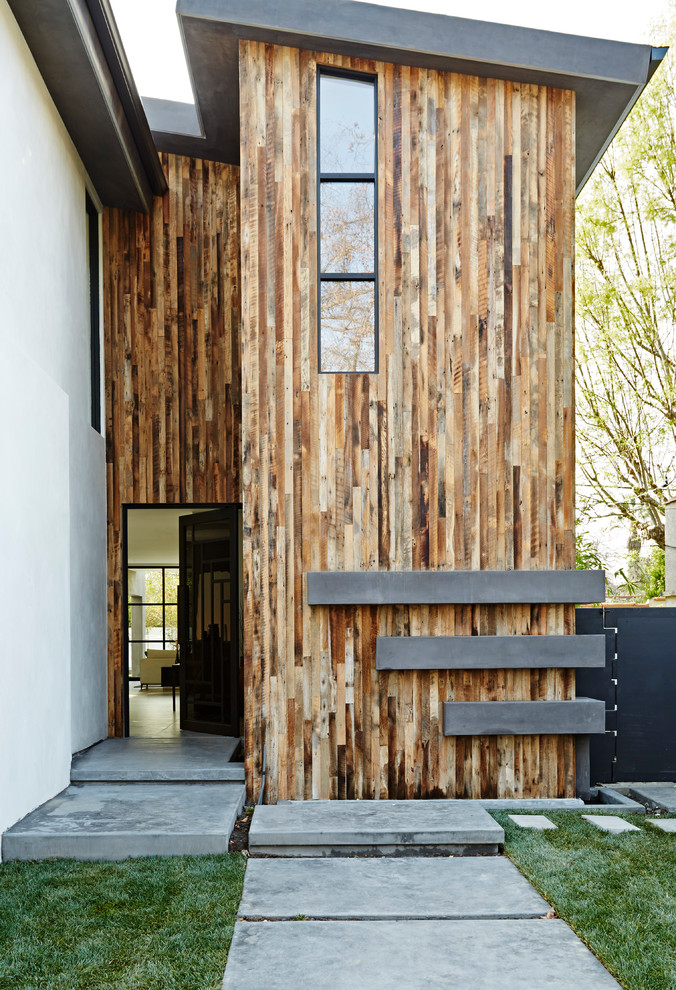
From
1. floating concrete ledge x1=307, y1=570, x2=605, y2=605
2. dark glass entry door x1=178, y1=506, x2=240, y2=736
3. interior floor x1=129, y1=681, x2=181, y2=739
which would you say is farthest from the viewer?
interior floor x1=129, y1=681, x2=181, y2=739

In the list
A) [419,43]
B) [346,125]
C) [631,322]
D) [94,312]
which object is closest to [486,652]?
[346,125]

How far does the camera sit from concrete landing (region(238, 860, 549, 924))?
3.79 meters

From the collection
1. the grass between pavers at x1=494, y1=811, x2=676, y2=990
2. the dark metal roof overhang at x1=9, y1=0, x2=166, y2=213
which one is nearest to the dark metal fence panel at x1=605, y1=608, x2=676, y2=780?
the grass between pavers at x1=494, y1=811, x2=676, y2=990

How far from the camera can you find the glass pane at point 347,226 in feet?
19.4

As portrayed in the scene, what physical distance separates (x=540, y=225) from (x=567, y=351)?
90 centimetres

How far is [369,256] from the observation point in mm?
5930

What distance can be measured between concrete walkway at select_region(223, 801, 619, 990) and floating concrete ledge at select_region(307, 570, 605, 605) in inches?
52.9

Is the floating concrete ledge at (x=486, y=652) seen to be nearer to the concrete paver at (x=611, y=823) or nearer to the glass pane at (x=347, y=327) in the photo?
the concrete paver at (x=611, y=823)

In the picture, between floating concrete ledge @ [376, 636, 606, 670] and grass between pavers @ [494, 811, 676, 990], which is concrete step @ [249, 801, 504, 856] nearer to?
grass between pavers @ [494, 811, 676, 990]

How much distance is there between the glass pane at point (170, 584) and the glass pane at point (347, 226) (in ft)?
34.5

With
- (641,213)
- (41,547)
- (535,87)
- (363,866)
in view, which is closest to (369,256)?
(535,87)

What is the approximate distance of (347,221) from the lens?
19.5 feet

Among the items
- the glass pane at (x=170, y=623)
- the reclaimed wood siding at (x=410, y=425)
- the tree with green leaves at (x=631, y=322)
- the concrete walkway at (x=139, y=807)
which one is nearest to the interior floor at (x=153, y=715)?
the concrete walkway at (x=139, y=807)

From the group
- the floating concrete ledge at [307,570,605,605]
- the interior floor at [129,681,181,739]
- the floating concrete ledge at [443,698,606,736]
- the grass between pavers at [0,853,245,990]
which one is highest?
the floating concrete ledge at [307,570,605,605]
